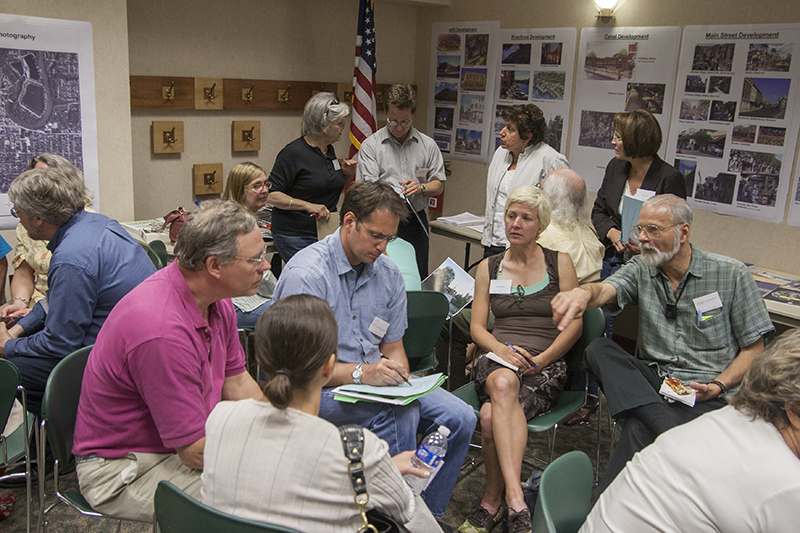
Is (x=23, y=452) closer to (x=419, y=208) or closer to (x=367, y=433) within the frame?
(x=367, y=433)

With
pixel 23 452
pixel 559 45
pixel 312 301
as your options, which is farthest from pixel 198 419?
Answer: pixel 559 45

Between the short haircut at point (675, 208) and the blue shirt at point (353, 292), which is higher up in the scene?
the short haircut at point (675, 208)

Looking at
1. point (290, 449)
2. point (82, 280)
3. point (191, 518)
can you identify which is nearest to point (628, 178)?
point (82, 280)

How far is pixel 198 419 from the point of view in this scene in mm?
1769

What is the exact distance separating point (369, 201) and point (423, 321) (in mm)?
794

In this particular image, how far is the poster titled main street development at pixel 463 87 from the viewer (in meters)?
5.75

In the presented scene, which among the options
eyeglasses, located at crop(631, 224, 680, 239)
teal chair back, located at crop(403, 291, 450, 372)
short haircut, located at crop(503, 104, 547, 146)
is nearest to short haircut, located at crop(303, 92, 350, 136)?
short haircut, located at crop(503, 104, 547, 146)

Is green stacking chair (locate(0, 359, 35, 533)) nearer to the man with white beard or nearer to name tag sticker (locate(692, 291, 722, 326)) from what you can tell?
the man with white beard

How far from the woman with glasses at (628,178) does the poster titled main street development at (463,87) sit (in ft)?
6.65

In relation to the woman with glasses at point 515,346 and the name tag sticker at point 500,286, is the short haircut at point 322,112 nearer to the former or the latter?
the woman with glasses at point 515,346

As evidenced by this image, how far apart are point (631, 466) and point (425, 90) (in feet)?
17.2

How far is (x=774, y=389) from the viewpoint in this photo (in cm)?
146

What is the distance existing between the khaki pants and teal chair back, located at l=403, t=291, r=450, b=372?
1.31 metres

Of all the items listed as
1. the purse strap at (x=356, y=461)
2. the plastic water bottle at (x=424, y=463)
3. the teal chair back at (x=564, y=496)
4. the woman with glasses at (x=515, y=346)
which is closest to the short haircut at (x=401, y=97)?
the woman with glasses at (x=515, y=346)
